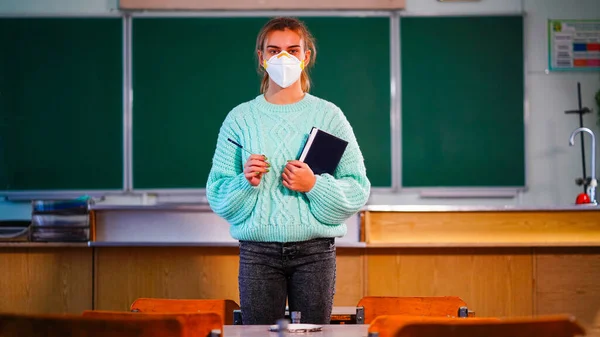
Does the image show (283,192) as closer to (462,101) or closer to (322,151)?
(322,151)

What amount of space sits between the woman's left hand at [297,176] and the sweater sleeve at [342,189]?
0.12ft

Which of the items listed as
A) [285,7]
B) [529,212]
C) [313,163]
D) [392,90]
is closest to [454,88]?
[392,90]

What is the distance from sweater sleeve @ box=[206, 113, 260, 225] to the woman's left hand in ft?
0.40

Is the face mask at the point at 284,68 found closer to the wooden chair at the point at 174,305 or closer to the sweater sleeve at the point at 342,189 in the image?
the sweater sleeve at the point at 342,189

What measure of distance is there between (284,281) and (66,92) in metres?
4.31

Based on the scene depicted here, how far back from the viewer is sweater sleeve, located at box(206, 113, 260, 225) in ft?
7.65

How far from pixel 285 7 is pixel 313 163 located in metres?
3.95

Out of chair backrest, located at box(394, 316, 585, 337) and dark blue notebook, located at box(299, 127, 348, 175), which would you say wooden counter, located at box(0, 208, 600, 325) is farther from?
chair backrest, located at box(394, 316, 585, 337)

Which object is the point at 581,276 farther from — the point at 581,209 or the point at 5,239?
the point at 5,239

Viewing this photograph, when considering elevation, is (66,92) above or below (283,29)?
above

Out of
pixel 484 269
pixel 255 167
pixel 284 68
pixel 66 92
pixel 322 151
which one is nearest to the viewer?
pixel 255 167

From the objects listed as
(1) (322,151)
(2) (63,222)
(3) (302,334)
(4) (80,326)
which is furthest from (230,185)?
(2) (63,222)

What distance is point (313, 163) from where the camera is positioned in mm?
2328

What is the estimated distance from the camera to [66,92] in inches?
240
